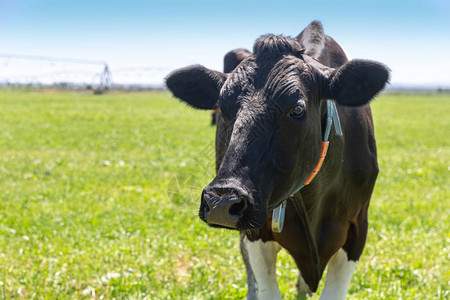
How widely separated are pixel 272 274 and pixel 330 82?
1620 mm

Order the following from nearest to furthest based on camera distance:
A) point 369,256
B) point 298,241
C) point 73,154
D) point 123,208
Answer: point 298,241, point 369,256, point 123,208, point 73,154

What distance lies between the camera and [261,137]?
7.84 feet

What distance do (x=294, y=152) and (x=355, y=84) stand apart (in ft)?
1.90

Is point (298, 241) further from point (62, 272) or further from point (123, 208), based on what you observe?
point (123, 208)

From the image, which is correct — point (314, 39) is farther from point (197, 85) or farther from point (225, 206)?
point (225, 206)

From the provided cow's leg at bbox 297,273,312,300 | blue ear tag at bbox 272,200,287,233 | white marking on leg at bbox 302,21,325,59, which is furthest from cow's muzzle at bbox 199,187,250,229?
cow's leg at bbox 297,273,312,300

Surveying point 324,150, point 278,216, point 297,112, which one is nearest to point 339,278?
point 278,216

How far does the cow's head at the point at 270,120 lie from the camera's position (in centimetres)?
221

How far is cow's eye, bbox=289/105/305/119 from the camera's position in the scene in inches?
98.1

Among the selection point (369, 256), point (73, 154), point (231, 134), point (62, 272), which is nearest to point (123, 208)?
point (62, 272)

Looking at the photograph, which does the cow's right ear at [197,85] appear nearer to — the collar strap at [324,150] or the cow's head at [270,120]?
the cow's head at [270,120]

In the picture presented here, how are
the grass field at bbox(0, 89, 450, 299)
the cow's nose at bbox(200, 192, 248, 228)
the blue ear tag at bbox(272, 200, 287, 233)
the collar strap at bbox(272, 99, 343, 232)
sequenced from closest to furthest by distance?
the cow's nose at bbox(200, 192, 248, 228)
the collar strap at bbox(272, 99, 343, 232)
the blue ear tag at bbox(272, 200, 287, 233)
the grass field at bbox(0, 89, 450, 299)

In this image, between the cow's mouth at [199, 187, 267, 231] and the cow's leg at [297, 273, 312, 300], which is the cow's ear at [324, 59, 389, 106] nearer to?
the cow's mouth at [199, 187, 267, 231]

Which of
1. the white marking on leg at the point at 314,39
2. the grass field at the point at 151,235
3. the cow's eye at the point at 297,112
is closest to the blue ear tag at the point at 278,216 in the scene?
the grass field at the point at 151,235
